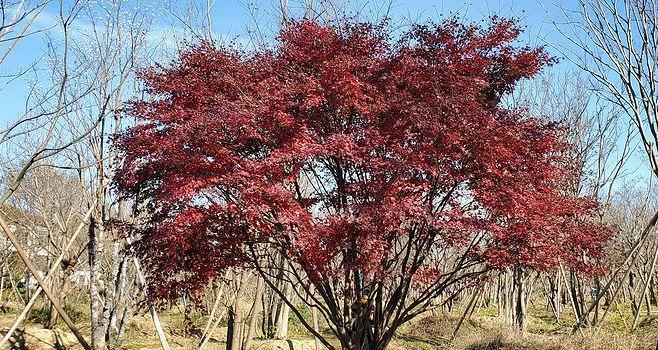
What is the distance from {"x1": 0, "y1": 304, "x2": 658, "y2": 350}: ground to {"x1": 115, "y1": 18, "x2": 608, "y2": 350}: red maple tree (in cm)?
335

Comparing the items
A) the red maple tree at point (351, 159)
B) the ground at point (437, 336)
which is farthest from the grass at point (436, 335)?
the red maple tree at point (351, 159)

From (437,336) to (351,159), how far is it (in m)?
12.1

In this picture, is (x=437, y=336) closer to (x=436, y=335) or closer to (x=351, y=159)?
(x=436, y=335)

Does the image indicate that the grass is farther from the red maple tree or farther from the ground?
the red maple tree

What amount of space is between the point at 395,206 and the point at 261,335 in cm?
1266

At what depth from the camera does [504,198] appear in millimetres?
5996

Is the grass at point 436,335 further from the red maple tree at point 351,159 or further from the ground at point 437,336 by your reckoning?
the red maple tree at point 351,159

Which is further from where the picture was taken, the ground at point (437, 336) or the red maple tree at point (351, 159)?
the ground at point (437, 336)

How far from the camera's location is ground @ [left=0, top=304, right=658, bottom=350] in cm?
973

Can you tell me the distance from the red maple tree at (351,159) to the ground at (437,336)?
3354 mm

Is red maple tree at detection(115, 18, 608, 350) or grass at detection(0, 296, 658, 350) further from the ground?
red maple tree at detection(115, 18, 608, 350)

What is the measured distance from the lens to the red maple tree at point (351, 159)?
571 cm

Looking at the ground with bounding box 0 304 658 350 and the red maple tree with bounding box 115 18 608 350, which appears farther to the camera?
the ground with bounding box 0 304 658 350

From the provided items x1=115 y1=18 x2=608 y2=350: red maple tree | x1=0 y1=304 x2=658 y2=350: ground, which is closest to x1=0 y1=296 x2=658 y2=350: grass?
x1=0 y1=304 x2=658 y2=350: ground
